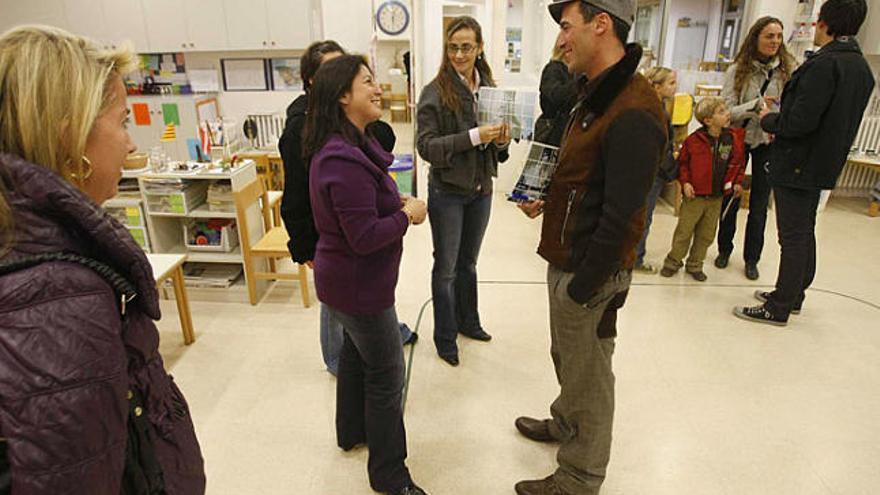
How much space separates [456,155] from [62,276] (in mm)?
1728

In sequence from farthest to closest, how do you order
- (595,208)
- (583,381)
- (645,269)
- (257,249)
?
(645,269) < (257,249) < (583,381) < (595,208)

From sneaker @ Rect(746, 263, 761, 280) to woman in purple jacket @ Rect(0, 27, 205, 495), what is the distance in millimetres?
3866

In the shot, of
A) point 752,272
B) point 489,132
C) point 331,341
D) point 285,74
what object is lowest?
point 752,272

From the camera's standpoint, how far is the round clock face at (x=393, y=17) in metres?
8.86

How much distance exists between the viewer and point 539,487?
188cm

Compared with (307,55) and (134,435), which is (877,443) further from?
(307,55)

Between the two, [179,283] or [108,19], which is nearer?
[179,283]

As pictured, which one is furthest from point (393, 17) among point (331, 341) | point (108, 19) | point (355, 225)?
point (355, 225)

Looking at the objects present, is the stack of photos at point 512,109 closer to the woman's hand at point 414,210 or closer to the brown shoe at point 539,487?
the woman's hand at point 414,210

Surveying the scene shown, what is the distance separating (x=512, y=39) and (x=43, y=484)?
830 cm

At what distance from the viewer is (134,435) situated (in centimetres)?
88

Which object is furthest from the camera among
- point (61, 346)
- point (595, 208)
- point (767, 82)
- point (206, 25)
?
point (206, 25)

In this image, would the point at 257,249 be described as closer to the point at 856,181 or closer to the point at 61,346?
the point at 61,346

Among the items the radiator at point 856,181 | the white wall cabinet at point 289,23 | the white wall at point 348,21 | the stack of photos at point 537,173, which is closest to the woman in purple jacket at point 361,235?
the stack of photos at point 537,173
